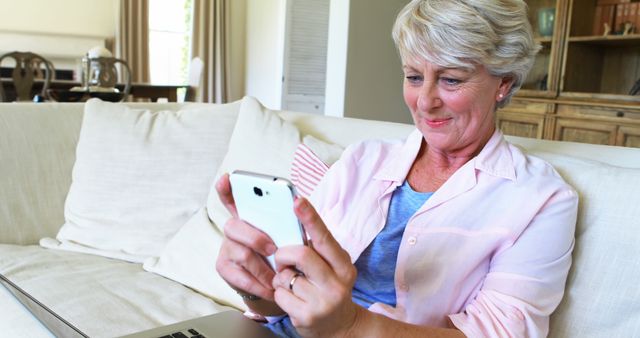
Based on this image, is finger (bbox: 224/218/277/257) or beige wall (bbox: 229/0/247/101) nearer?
finger (bbox: 224/218/277/257)

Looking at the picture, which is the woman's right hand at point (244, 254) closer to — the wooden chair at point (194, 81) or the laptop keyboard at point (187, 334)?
the laptop keyboard at point (187, 334)

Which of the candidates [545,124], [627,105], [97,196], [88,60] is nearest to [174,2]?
[88,60]

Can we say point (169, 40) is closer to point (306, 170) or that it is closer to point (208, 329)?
point (306, 170)

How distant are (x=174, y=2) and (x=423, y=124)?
5.87 meters

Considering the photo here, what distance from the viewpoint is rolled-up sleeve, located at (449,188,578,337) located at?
890 mm

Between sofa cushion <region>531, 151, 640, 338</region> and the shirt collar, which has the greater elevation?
the shirt collar

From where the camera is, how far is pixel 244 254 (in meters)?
0.82

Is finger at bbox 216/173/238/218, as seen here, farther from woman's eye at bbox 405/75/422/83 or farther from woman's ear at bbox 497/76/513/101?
woman's ear at bbox 497/76/513/101

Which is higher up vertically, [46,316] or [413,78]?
[413,78]

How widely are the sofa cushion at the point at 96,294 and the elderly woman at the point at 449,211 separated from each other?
0.36 metres

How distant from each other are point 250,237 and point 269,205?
2.5 inches

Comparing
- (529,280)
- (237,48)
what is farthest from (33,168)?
(237,48)

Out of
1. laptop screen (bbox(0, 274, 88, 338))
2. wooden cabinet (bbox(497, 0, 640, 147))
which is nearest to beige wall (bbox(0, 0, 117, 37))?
wooden cabinet (bbox(497, 0, 640, 147))

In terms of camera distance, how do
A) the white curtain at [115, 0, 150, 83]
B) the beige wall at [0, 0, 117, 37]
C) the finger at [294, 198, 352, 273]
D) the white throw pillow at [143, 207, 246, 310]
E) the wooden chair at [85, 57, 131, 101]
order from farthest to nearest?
the white curtain at [115, 0, 150, 83]
the beige wall at [0, 0, 117, 37]
the wooden chair at [85, 57, 131, 101]
the white throw pillow at [143, 207, 246, 310]
the finger at [294, 198, 352, 273]
